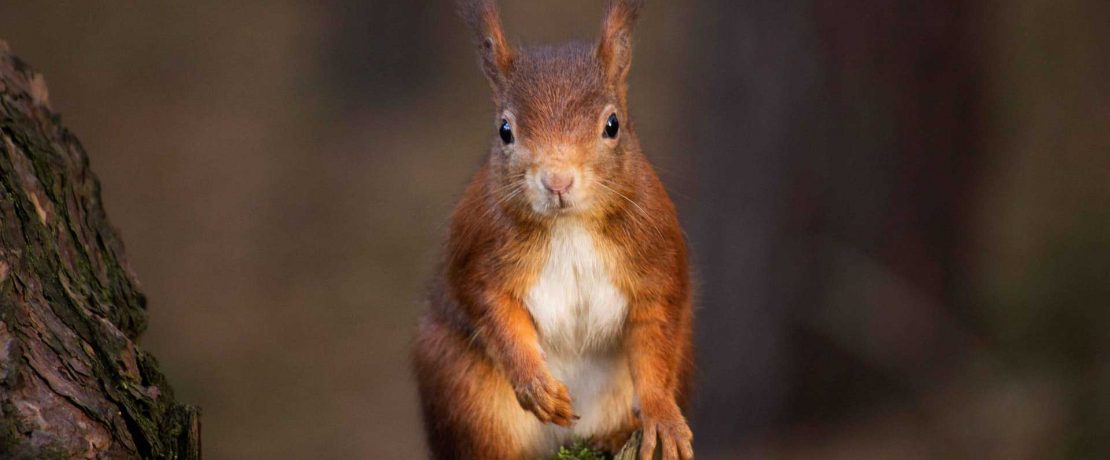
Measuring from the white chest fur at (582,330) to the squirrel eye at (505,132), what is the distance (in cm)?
24

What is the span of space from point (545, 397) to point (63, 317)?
1.09 meters

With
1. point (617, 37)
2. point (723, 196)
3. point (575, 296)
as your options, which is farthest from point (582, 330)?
point (723, 196)

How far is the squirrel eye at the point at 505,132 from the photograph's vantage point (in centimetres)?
270

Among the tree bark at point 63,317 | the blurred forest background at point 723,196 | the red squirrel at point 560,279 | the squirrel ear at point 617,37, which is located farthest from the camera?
the blurred forest background at point 723,196

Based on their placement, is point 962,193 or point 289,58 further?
point 289,58

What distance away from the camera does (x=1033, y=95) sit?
200 inches

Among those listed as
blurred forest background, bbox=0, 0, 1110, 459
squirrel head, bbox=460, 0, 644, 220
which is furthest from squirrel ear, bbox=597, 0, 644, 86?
blurred forest background, bbox=0, 0, 1110, 459

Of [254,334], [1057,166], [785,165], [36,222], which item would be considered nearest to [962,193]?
[1057,166]

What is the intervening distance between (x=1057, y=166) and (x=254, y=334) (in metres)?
3.80

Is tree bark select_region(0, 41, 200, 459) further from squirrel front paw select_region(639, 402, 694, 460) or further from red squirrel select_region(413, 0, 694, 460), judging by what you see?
squirrel front paw select_region(639, 402, 694, 460)

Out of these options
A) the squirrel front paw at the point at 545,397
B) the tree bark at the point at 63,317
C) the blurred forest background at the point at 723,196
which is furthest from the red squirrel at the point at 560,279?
the blurred forest background at the point at 723,196

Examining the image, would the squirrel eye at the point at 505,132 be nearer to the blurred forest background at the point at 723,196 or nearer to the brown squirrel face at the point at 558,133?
the brown squirrel face at the point at 558,133

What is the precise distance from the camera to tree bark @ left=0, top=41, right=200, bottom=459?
2.40 metres

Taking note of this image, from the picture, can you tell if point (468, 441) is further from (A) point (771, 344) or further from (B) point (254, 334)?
(B) point (254, 334)
